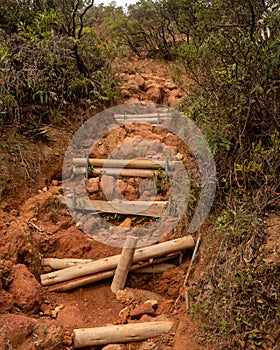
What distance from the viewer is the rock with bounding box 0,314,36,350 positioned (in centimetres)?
338

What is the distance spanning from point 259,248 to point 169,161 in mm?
2755

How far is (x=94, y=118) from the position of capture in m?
7.59

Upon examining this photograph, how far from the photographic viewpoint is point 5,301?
3.97m

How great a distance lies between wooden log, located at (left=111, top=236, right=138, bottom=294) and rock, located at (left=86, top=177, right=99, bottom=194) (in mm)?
1680

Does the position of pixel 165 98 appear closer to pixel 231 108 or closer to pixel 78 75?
pixel 78 75

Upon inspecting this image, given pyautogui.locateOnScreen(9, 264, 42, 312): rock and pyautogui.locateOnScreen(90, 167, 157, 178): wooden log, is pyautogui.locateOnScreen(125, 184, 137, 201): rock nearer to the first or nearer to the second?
pyautogui.locateOnScreen(90, 167, 157, 178): wooden log

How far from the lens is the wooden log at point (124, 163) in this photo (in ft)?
20.0

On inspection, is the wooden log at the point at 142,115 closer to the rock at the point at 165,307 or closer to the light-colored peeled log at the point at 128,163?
the light-colored peeled log at the point at 128,163

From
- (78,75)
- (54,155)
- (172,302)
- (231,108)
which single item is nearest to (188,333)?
(172,302)

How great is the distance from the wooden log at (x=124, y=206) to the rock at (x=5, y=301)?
77.8 inches

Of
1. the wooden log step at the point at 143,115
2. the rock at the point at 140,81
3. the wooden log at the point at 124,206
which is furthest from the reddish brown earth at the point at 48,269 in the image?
the rock at the point at 140,81

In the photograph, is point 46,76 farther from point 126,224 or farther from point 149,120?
point 126,224

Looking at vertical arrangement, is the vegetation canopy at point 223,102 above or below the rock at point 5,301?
above

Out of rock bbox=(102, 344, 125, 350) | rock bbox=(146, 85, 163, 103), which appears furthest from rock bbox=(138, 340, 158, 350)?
rock bbox=(146, 85, 163, 103)
